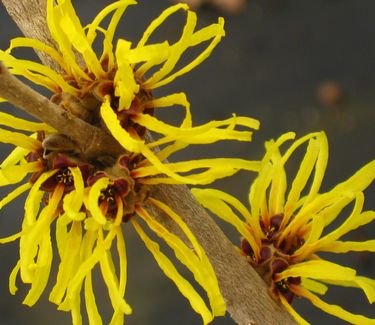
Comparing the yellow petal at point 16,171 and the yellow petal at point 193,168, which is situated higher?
the yellow petal at point 193,168

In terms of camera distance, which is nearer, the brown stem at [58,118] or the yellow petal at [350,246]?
the brown stem at [58,118]

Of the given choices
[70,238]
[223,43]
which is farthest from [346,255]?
[70,238]

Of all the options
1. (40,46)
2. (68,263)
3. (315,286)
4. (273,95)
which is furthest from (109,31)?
(273,95)

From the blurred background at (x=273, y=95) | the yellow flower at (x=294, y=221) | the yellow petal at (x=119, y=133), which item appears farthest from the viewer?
the blurred background at (x=273, y=95)

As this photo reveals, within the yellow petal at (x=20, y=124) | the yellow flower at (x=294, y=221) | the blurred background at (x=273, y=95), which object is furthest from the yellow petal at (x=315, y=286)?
the blurred background at (x=273, y=95)

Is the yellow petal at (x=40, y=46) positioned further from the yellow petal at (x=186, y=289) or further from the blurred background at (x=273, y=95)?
the blurred background at (x=273, y=95)

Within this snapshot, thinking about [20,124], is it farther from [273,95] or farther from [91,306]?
[273,95]

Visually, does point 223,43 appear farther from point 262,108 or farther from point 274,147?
point 274,147
